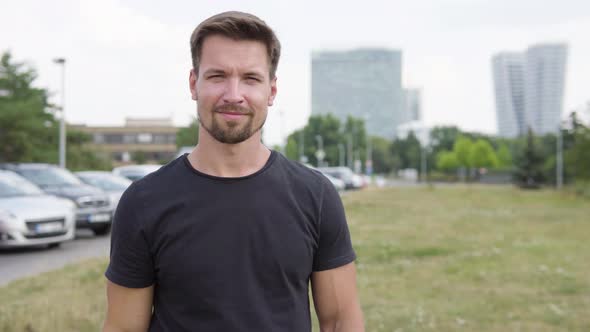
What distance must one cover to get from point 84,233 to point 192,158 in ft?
52.1

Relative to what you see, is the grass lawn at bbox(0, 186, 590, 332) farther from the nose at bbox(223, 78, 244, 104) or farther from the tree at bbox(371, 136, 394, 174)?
the tree at bbox(371, 136, 394, 174)

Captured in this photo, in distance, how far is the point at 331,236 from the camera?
2203 millimetres

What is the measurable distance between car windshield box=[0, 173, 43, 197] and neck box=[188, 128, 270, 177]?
472 inches

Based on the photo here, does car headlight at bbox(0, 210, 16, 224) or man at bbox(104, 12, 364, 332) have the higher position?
man at bbox(104, 12, 364, 332)

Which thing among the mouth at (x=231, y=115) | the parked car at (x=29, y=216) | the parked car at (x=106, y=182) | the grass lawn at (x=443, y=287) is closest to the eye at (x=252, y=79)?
the mouth at (x=231, y=115)

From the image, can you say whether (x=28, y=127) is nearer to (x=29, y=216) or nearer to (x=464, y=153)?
(x=29, y=216)

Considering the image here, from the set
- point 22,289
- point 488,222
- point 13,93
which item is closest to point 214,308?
point 22,289

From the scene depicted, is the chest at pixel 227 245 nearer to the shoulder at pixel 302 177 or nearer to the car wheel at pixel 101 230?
the shoulder at pixel 302 177

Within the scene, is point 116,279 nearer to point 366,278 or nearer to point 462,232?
point 366,278

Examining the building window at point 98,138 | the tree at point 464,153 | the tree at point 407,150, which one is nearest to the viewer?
the tree at point 464,153

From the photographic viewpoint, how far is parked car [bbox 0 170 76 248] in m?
12.4

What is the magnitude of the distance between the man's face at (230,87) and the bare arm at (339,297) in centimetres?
52

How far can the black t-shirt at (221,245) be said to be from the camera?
2.09 m

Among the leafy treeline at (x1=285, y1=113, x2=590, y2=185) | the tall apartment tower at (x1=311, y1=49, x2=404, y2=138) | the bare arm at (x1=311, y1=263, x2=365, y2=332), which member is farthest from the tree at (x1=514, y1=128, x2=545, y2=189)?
the tall apartment tower at (x1=311, y1=49, x2=404, y2=138)
